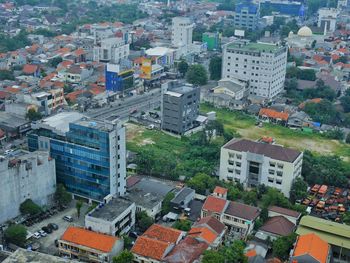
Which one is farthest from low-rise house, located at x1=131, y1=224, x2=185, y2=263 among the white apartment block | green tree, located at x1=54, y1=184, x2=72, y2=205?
the white apartment block

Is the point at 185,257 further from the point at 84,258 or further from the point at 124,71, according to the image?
the point at 124,71

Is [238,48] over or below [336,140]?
over

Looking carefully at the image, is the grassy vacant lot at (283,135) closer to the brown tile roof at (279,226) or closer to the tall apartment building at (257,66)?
the tall apartment building at (257,66)

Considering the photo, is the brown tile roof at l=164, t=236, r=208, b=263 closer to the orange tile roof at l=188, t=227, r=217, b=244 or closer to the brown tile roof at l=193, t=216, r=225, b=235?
the orange tile roof at l=188, t=227, r=217, b=244

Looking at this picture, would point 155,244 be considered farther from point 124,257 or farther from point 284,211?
point 284,211

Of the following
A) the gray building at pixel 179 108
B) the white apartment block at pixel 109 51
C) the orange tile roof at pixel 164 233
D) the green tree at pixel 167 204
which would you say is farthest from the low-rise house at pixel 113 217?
the white apartment block at pixel 109 51

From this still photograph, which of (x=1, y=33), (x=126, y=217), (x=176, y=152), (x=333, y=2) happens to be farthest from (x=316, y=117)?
(x=333, y=2)

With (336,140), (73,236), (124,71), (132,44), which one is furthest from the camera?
(132,44)
